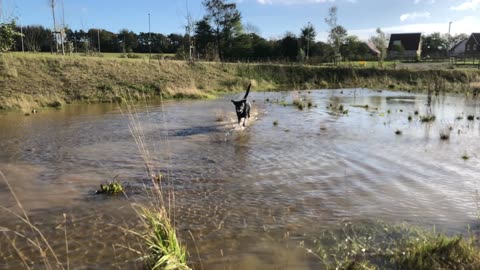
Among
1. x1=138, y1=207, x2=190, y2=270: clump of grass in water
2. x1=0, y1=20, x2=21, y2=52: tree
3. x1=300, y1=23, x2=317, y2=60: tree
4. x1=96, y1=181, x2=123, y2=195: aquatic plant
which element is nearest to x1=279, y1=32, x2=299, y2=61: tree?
x1=300, y1=23, x2=317, y2=60: tree

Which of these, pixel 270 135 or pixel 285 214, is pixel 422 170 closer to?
pixel 285 214

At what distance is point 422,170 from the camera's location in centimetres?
852

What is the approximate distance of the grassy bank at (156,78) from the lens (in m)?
23.2

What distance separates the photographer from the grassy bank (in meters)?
23.2

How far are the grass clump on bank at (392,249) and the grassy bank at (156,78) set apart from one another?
11990mm

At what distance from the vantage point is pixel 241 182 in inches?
305

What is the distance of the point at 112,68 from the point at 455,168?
990 inches

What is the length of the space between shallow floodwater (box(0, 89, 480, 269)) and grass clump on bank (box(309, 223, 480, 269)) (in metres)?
0.27

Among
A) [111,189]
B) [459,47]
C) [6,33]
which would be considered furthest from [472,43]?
[111,189]

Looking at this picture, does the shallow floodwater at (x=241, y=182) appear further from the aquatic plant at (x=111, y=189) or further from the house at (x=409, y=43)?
the house at (x=409, y=43)

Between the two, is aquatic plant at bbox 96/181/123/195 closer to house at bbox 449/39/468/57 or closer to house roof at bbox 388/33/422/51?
house roof at bbox 388/33/422/51

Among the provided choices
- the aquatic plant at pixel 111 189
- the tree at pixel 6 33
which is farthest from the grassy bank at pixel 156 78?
the aquatic plant at pixel 111 189

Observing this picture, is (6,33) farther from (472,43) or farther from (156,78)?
(472,43)

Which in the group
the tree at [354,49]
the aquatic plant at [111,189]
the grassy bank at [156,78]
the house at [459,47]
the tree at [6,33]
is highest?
the house at [459,47]
